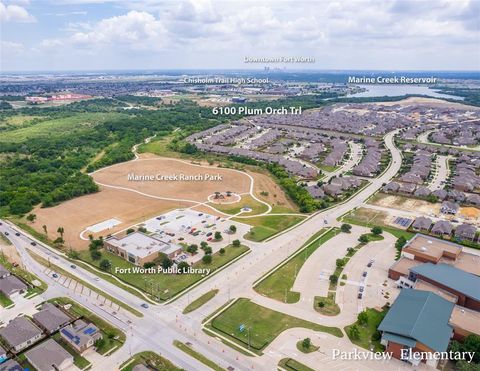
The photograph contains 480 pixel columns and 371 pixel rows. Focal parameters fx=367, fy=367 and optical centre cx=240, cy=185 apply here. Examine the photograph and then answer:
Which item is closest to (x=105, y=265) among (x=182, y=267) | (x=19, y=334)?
(x=182, y=267)

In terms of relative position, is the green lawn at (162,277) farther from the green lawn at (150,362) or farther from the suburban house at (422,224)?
the suburban house at (422,224)

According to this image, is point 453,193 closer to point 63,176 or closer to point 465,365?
point 465,365

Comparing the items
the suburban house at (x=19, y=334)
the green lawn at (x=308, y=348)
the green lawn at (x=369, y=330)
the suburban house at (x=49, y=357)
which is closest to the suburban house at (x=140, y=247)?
the suburban house at (x=19, y=334)

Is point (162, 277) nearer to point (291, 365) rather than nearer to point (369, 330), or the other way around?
point (291, 365)

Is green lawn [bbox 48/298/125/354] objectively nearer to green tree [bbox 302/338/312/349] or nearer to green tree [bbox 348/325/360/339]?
green tree [bbox 302/338/312/349]

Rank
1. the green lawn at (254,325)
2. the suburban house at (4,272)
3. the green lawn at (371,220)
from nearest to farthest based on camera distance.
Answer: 1. the green lawn at (254,325)
2. the suburban house at (4,272)
3. the green lawn at (371,220)

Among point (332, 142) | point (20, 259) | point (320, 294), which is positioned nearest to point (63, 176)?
point (20, 259)

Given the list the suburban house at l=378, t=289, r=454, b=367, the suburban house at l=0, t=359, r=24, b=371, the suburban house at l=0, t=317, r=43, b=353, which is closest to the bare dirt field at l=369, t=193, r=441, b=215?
the suburban house at l=378, t=289, r=454, b=367
